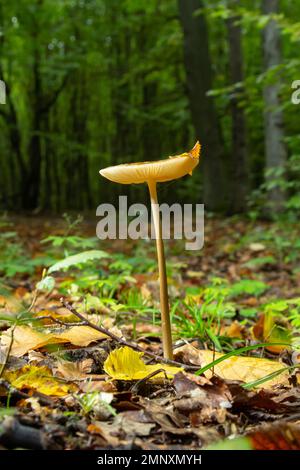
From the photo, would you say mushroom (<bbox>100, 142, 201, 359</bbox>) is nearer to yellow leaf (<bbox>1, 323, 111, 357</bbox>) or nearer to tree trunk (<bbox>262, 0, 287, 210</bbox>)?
yellow leaf (<bbox>1, 323, 111, 357</bbox>)

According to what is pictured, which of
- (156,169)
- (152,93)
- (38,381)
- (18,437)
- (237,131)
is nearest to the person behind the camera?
(18,437)

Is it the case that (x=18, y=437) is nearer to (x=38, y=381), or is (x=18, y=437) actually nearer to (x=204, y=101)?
(x=38, y=381)

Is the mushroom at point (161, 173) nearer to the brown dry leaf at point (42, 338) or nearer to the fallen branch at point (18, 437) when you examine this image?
the brown dry leaf at point (42, 338)

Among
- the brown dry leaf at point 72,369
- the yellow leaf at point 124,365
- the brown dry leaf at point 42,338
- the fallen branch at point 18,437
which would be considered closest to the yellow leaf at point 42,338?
the brown dry leaf at point 42,338

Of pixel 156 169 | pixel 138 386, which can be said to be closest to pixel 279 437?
pixel 138 386
